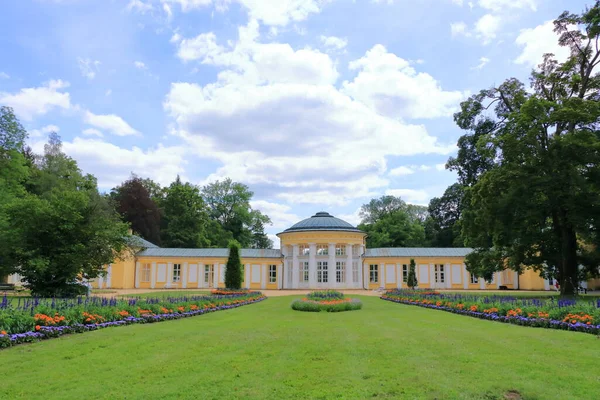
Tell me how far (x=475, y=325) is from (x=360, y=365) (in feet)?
23.1

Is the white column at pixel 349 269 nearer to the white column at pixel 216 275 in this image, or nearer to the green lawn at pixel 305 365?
the white column at pixel 216 275

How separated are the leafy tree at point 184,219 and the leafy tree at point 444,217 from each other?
Result: 31.9 meters

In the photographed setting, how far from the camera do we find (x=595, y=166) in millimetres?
22859

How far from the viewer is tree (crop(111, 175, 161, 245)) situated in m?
53.9

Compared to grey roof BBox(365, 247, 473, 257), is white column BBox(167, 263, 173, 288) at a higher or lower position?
lower

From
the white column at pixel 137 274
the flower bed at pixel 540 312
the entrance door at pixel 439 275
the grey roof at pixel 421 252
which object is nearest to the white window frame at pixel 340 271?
the grey roof at pixel 421 252

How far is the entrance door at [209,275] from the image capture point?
1901 inches

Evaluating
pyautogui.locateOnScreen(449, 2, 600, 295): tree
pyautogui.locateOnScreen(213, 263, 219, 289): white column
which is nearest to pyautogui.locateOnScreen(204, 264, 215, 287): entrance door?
pyautogui.locateOnScreen(213, 263, 219, 289): white column

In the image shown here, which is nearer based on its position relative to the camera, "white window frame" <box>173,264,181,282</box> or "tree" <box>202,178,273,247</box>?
"white window frame" <box>173,264,181,282</box>

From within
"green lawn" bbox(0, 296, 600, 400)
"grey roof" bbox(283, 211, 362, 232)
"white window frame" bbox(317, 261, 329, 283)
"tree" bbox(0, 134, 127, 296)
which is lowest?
"green lawn" bbox(0, 296, 600, 400)

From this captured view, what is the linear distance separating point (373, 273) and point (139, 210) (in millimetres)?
28563

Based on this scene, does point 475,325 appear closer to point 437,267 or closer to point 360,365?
point 360,365

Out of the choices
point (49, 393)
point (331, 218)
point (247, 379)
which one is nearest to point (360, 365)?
point (247, 379)

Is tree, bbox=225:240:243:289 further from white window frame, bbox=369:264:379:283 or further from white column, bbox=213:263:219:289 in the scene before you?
white window frame, bbox=369:264:379:283
